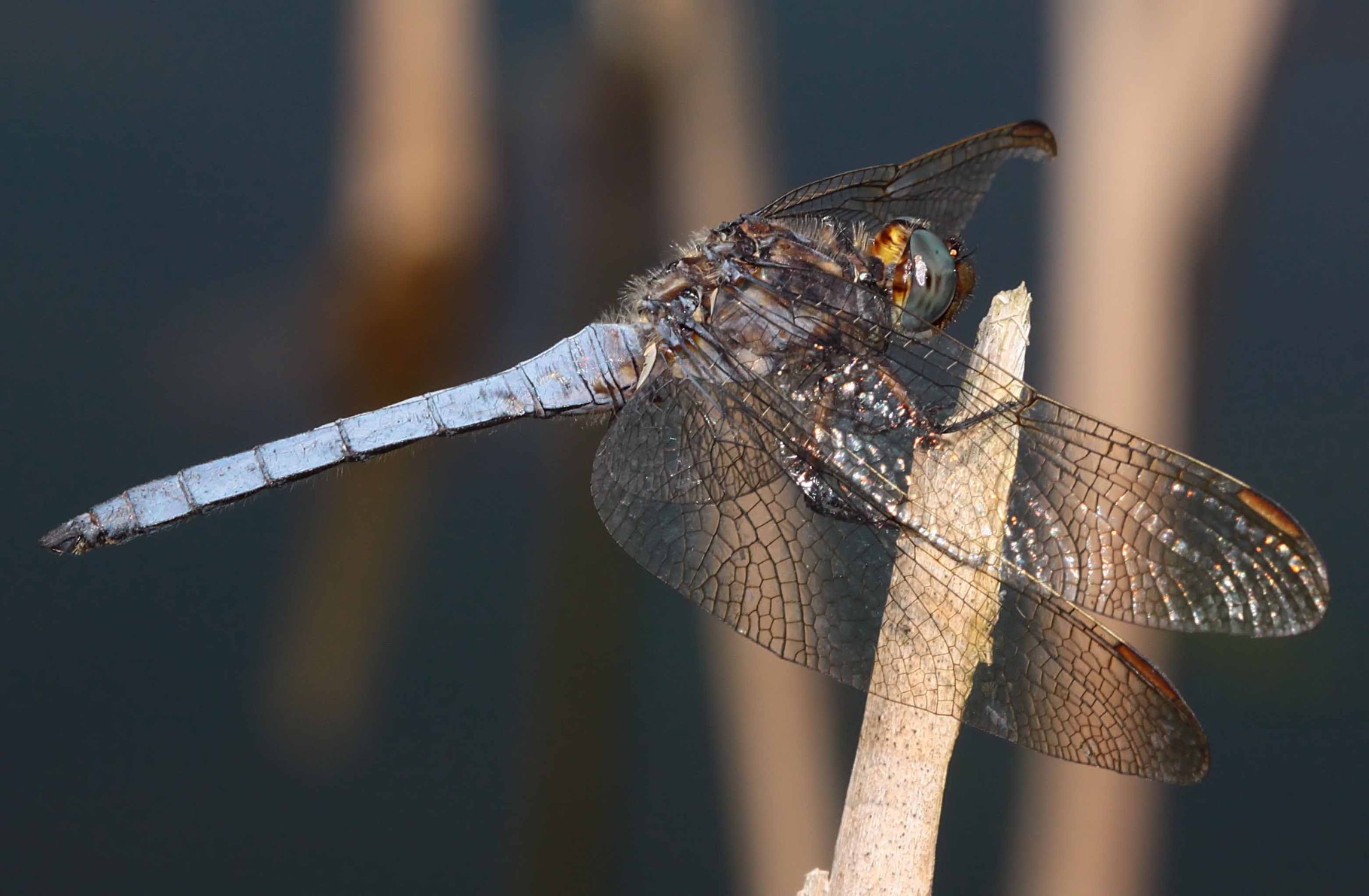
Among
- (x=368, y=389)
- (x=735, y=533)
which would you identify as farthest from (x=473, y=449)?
(x=735, y=533)

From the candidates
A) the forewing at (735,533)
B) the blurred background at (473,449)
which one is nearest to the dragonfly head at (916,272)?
the forewing at (735,533)

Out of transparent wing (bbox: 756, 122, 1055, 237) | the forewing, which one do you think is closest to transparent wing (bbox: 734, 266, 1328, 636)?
the forewing

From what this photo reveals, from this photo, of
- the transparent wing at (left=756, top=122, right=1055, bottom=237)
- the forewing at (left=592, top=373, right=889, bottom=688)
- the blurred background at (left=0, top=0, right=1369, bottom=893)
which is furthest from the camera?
the blurred background at (left=0, top=0, right=1369, bottom=893)

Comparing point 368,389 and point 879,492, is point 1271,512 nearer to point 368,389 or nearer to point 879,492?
point 879,492

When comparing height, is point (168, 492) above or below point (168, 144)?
below

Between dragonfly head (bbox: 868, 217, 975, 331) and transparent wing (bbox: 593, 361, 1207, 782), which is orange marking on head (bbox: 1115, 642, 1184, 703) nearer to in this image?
transparent wing (bbox: 593, 361, 1207, 782)

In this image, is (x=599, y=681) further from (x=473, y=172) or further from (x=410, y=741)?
(x=473, y=172)

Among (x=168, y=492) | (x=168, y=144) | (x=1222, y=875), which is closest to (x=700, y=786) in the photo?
(x=1222, y=875)
